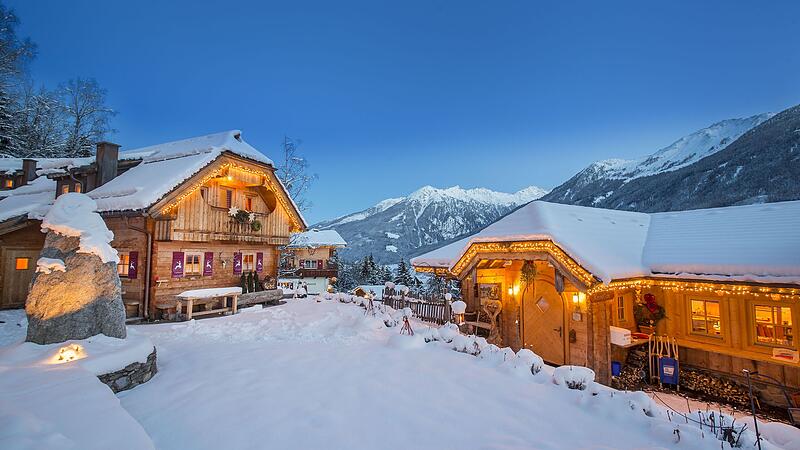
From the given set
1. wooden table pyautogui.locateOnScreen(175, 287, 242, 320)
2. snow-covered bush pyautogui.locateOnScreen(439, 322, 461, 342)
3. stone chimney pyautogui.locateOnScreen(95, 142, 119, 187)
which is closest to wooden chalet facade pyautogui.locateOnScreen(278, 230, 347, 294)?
stone chimney pyautogui.locateOnScreen(95, 142, 119, 187)

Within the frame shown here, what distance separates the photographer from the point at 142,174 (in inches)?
674

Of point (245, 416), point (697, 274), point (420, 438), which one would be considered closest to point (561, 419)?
point (420, 438)

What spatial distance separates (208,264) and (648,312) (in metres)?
18.7

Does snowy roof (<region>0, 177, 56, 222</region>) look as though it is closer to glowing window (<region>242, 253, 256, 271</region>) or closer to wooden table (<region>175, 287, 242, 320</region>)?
wooden table (<region>175, 287, 242, 320</region>)

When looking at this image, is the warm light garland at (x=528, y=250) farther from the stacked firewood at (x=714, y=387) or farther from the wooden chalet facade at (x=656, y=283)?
the stacked firewood at (x=714, y=387)

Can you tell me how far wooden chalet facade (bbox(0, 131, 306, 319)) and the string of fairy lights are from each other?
11.9 meters

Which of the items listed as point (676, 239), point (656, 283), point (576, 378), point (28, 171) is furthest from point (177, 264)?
point (676, 239)

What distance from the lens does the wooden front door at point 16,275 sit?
15352 millimetres

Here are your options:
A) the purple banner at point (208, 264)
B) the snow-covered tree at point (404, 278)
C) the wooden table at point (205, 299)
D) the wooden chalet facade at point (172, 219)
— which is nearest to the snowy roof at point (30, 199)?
the wooden chalet facade at point (172, 219)

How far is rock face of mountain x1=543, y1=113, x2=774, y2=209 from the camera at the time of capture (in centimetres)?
12950

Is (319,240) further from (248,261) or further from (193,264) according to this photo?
(193,264)

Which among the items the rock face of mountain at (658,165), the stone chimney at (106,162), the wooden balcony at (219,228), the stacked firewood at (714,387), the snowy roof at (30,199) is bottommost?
the stacked firewood at (714,387)

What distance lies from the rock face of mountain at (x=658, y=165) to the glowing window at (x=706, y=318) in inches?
4607

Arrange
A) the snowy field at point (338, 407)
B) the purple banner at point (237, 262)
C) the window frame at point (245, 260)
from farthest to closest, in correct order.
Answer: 1. the window frame at point (245, 260)
2. the purple banner at point (237, 262)
3. the snowy field at point (338, 407)
